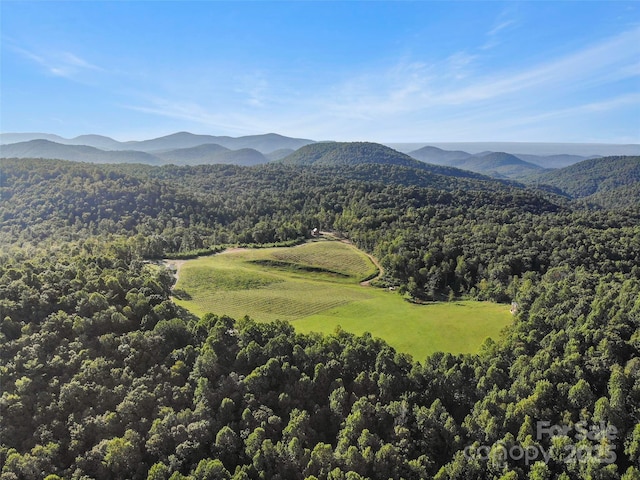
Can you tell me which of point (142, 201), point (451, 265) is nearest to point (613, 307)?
Result: point (451, 265)

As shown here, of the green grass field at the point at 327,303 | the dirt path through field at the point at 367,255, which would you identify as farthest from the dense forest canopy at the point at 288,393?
the dirt path through field at the point at 367,255

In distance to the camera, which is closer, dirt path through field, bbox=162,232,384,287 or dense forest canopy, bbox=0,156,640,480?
dense forest canopy, bbox=0,156,640,480

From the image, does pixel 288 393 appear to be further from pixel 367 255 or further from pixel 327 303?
pixel 367 255

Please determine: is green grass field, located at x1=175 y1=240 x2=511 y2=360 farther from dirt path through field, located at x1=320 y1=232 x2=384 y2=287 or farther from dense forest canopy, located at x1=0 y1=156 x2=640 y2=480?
dense forest canopy, located at x1=0 y1=156 x2=640 y2=480

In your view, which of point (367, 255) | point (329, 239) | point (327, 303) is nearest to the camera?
point (327, 303)

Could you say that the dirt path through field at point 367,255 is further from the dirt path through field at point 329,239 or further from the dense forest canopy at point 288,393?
the dense forest canopy at point 288,393

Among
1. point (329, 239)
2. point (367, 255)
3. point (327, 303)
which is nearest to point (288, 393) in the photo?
point (327, 303)

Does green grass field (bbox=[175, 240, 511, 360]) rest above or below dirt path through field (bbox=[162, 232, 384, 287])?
below

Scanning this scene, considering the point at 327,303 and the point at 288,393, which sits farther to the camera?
the point at 327,303

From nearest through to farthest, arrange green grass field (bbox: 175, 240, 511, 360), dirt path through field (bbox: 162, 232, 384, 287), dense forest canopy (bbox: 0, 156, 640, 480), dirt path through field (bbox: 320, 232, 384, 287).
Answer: dense forest canopy (bbox: 0, 156, 640, 480), green grass field (bbox: 175, 240, 511, 360), dirt path through field (bbox: 162, 232, 384, 287), dirt path through field (bbox: 320, 232, 384, 287)

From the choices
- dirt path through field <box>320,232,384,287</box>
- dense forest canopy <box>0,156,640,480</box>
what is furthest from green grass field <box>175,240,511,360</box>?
dense forest canopy <box>0,156,640,480</box>
